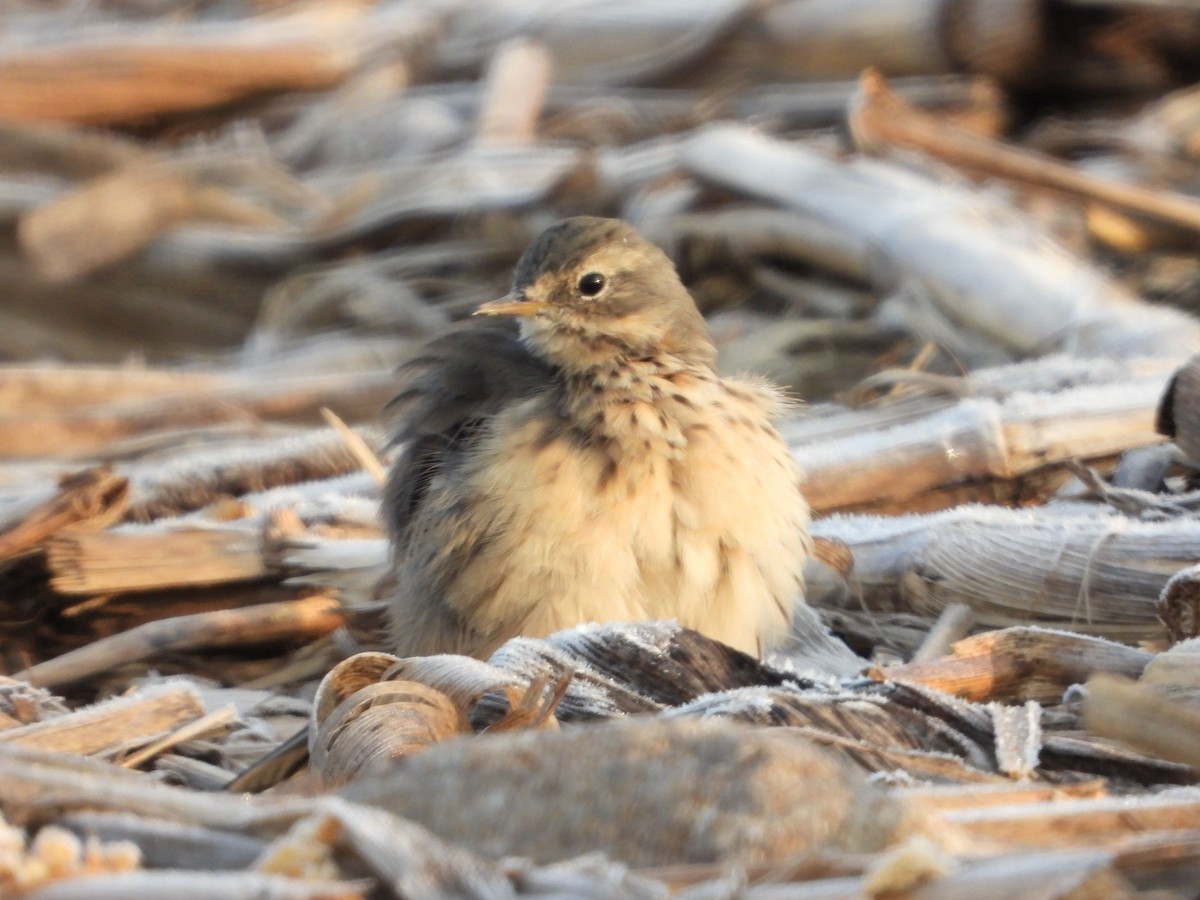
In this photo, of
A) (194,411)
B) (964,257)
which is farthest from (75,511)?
(964,257)

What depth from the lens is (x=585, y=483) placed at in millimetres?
3465

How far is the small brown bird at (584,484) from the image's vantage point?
3.44 meters

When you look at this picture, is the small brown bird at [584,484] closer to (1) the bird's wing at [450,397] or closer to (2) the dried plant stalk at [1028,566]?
(1) the bird's wing at [450,397]

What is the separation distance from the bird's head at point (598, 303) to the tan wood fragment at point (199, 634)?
0.79 meters

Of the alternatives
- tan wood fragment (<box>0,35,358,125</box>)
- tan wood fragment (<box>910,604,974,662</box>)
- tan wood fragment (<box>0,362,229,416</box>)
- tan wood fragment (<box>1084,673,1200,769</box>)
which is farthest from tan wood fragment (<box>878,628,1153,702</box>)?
tan wood fragment (<box>0,35,358,125</box>)

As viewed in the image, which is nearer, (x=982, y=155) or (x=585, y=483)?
(x=585, y=483)

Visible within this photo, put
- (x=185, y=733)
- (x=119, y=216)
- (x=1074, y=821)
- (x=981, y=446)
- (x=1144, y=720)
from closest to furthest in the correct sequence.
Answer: (x=1074, y=821), (x=1144, y=720), (x=185, y=733), (x=981, y=446), (x=119, y=216)

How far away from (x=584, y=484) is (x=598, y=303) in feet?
1.97

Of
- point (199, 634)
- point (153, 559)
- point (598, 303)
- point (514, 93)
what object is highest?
point (514, 93)

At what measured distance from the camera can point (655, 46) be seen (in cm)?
800

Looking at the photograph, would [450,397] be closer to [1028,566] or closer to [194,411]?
[1028,566]

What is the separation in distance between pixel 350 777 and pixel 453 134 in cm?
559

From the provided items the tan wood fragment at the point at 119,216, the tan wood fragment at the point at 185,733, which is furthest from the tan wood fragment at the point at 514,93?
the tan wood fragment at the point at 185,733

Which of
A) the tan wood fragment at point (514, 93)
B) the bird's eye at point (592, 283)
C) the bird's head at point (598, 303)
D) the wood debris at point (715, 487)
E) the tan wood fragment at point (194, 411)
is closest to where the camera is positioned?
the wood debris at point (715, 487)
